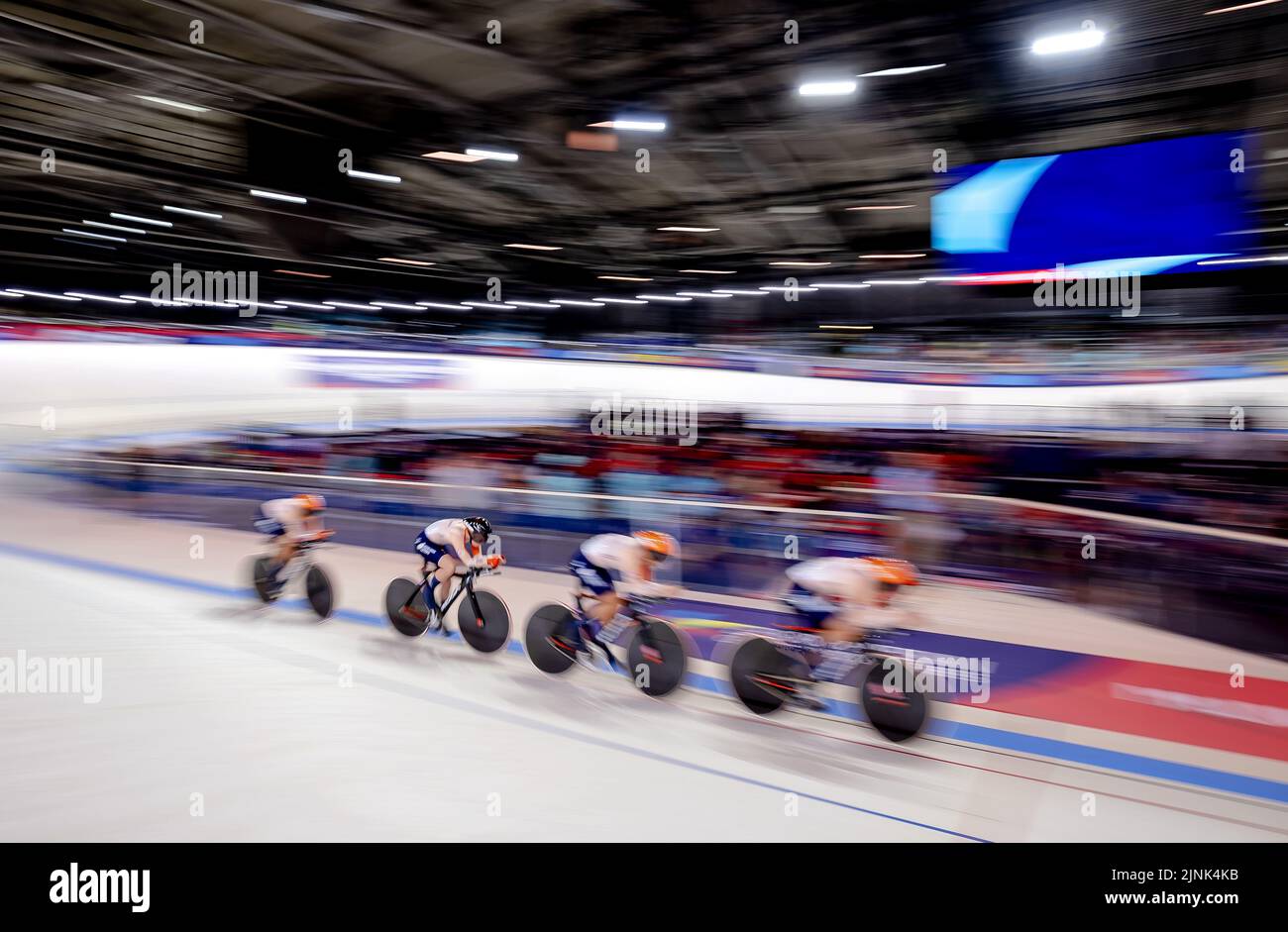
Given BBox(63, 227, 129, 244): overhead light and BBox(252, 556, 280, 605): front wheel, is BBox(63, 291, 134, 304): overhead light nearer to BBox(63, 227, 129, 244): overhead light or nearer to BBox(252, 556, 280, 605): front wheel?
BBox(63, 227, 129, 244): overhead light

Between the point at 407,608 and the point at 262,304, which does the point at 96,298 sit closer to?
the point at 262,304

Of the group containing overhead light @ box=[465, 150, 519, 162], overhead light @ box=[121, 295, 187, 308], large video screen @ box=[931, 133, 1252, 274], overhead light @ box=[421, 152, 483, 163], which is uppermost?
overhead light @ box=[465, 150, 519, 162]

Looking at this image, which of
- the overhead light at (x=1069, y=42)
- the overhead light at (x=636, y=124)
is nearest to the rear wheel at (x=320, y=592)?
the overhead light at (x=636, y=124)

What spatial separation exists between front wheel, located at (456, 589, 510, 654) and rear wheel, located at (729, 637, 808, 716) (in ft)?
4.66

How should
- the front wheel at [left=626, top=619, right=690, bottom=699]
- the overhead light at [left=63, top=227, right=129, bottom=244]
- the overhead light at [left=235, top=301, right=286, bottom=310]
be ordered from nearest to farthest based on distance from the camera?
1. the front wheel at [left=626, top=619, right=690, bottom=699]
2. the overhead light at [left=63, top=227, right=129, bottom=244]
3. the overhead light at [left=235, top=301, right=286, bottom=310]

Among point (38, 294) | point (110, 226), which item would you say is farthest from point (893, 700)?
point (38, 294)

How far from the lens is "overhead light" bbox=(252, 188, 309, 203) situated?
8852 mm

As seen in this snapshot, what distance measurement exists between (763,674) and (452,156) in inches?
282

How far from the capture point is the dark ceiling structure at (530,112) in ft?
19.7

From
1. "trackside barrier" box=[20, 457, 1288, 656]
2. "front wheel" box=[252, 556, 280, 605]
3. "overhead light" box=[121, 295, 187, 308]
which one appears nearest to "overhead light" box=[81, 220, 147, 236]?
"overhead light" box=[121, 295, 187, 308]

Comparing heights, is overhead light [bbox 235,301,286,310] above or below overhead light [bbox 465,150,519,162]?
below

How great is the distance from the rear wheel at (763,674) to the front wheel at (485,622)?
1.42 m

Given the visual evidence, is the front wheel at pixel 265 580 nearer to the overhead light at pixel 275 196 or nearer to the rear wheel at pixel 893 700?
the rear wheel at pixel 893 700

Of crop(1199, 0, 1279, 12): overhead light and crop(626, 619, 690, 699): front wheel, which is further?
crop(1199, 0, 1279, 12): overhead light
